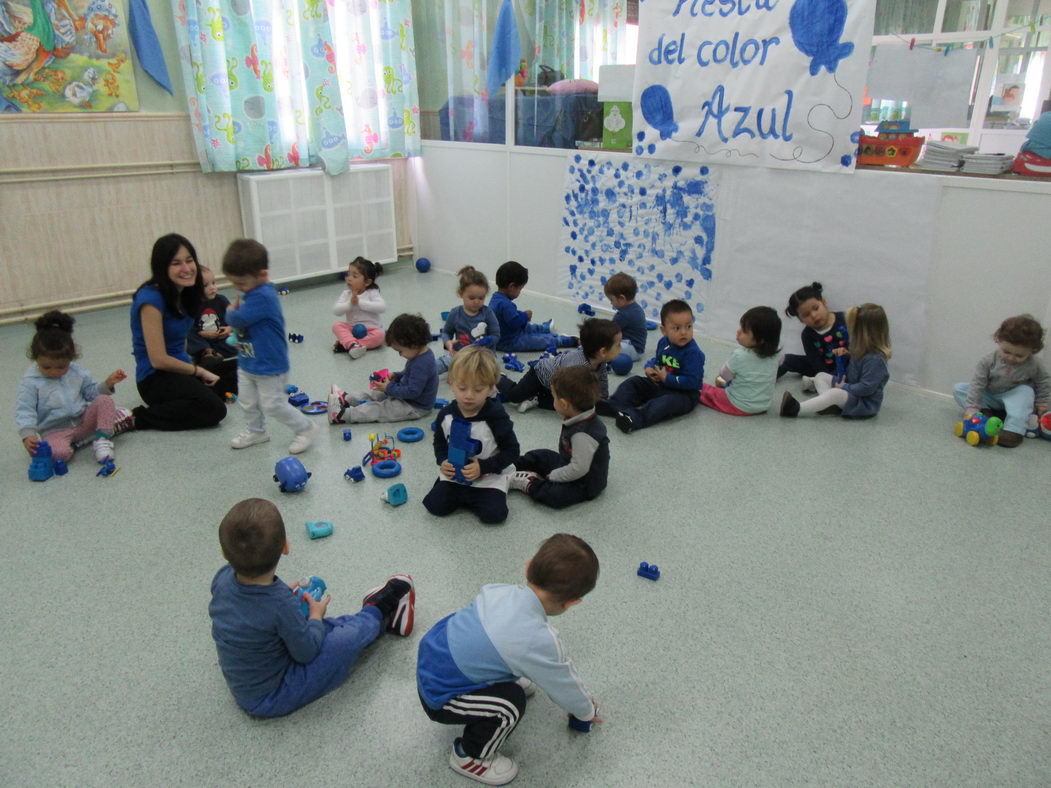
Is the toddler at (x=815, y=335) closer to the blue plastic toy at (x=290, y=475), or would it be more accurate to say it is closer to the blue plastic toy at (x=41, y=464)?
the blue plastic toy at (x=290, y=475)

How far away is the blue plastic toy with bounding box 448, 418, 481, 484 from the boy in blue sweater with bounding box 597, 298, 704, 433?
1.04m

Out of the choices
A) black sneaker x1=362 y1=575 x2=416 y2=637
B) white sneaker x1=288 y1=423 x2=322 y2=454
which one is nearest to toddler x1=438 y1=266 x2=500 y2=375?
white sneaker x1=288 y1=423 x2=322 y2=454

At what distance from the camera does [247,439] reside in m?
3.29

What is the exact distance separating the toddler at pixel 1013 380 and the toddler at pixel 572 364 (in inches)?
68.3

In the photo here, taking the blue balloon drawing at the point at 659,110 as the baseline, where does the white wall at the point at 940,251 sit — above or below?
below

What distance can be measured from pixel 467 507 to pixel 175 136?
3942 millimetres

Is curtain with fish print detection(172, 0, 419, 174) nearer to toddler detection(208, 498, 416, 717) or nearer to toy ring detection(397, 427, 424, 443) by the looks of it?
toy ring detection(397, 427, 424, 443)

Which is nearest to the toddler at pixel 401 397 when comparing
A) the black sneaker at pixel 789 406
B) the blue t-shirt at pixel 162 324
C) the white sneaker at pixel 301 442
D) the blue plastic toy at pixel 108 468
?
the white sneaker at pixel 301 442

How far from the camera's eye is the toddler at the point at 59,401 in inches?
118

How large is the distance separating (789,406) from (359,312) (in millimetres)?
2568

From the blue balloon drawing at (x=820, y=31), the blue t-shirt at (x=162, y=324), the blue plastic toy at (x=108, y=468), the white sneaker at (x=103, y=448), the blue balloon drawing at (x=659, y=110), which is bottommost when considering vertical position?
the blue plastic toy at (x=108, y=468)

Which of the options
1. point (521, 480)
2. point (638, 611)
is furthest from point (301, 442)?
point (638, 611)

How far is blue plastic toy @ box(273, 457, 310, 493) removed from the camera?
2.88 metres

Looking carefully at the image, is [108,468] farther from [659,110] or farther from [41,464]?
[659,110]
